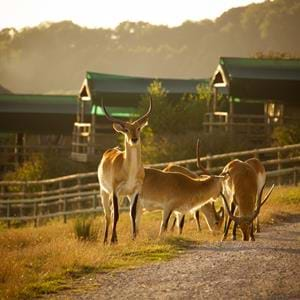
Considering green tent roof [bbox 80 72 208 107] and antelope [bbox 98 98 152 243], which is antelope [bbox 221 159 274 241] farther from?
green tent roof [bbox 80 72 208 107]

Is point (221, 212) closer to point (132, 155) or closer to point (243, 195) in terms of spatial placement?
point (243, 195)

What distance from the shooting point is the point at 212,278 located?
10453 mm

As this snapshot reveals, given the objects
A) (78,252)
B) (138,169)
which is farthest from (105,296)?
(138,169)

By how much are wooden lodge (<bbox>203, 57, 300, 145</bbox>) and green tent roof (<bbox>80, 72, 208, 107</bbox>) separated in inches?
169

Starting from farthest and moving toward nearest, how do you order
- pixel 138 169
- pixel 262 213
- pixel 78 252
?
pixel 262 213 < pixel 138 169 < pixel 78 252

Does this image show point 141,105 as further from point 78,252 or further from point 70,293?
point 70,293

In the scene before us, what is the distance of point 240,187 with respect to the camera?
53.9 ft

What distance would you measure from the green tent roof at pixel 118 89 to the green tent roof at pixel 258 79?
4.87m

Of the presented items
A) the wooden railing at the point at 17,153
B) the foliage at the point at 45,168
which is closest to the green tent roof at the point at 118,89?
the wooden railing at the point at 17,153

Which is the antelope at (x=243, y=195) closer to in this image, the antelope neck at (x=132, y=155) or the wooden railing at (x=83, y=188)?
the antelope neck at (x=132, y=155)

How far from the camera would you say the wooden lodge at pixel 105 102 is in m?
41.8

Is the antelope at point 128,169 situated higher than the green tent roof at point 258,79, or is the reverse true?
the green tent roof at point 258,79

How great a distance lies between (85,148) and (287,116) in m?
10.0

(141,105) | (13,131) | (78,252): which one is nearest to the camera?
(78,252)
